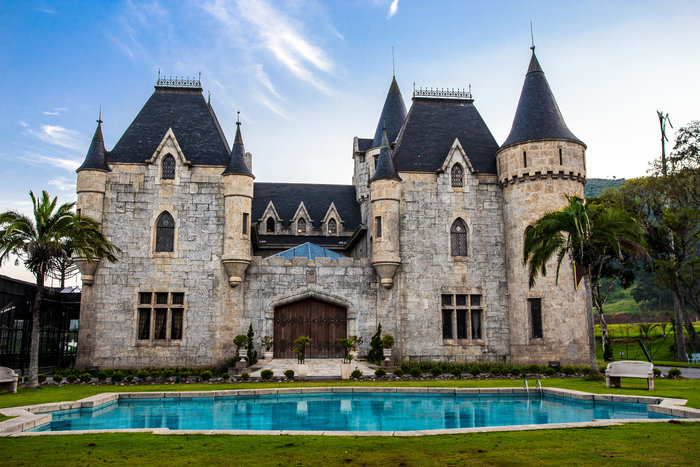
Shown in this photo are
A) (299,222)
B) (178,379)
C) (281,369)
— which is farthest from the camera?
(299,222)

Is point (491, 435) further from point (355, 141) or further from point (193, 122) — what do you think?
point (355, 141)

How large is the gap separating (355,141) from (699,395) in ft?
116

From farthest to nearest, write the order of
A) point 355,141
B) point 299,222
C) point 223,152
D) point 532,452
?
1. point 355,141
2. point 299,222
3. point 223,152
4. point 532,452

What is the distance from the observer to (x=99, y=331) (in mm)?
28953

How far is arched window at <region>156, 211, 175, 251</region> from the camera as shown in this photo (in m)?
30.3

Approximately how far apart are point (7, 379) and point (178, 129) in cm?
1740

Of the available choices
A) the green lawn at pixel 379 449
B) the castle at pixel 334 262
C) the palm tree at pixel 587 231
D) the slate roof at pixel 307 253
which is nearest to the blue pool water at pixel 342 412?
the green lawn at pixel 379 449

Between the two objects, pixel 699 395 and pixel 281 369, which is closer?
pixel 699 395

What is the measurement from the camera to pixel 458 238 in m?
32.1

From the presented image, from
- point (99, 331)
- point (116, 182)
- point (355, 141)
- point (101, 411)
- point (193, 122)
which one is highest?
point (355, 141)

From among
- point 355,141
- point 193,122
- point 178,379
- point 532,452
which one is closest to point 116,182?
point 193,122

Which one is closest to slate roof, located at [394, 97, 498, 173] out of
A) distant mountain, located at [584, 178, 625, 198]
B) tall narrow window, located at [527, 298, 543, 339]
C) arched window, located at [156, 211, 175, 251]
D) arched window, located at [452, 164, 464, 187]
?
arched window, located at [452, 164, 464, 187]

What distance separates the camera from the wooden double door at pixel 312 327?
99.7 feet

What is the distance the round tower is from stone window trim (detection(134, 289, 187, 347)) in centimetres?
1732
